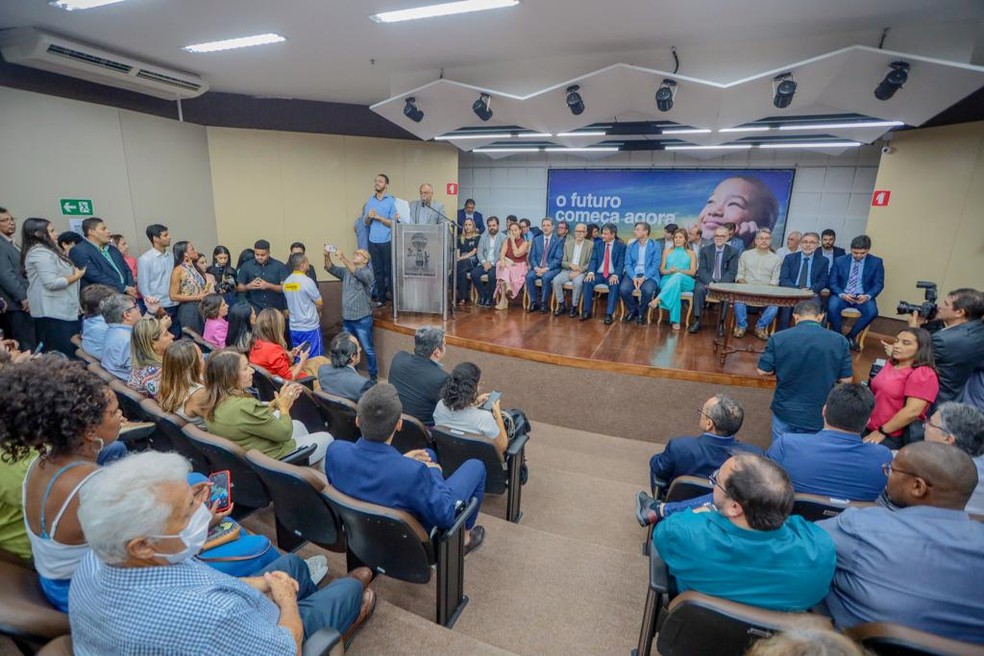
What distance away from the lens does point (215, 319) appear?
161 inches

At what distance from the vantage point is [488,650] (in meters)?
1.61

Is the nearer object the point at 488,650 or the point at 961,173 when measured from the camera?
the point at 488,650

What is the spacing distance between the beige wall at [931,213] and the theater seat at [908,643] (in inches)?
230

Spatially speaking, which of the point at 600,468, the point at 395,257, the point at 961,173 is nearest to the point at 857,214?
the point at 961,173

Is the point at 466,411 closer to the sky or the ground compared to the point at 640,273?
closer to the ground

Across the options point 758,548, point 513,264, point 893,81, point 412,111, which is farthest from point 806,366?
point 412,111

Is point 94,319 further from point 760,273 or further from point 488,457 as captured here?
point 760,273

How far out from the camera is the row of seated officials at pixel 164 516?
0.99m

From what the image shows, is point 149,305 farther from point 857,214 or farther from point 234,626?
point 857,214

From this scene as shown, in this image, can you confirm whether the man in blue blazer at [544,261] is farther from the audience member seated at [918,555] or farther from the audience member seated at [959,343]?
the audience member seated at [918,555]

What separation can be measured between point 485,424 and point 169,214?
5.69m

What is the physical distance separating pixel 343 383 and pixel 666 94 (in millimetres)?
3958

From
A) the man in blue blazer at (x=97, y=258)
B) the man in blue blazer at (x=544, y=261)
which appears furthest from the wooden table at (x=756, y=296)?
the man in blue blazer at (x=97, y=258)

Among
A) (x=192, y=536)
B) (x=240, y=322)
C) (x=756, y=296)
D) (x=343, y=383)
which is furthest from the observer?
(x=756, y=296)
